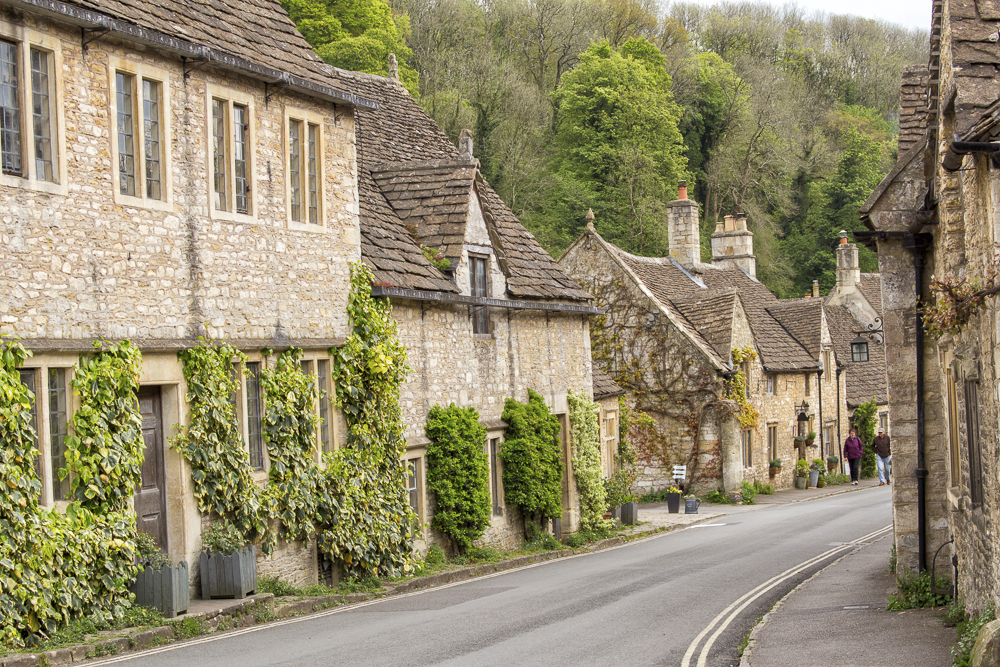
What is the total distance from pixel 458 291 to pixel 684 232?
2685 centimetres

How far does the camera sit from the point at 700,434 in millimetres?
34844

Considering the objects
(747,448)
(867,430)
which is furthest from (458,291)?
(867,430)

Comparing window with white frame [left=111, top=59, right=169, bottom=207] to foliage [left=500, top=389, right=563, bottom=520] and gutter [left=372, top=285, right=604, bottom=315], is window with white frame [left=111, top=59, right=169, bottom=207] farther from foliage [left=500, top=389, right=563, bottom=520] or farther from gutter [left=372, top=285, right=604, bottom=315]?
foliage [left=500, top=389, right=563, bottom=520]

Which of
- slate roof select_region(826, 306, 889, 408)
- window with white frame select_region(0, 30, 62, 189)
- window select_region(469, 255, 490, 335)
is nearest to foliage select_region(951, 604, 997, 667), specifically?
window with white frame select_region(0, 30, 62, 189)

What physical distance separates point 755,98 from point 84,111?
2315 inches

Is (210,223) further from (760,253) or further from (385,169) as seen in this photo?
(760,253)

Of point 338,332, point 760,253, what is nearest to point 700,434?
point 338,332

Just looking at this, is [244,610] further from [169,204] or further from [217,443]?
[169,204]

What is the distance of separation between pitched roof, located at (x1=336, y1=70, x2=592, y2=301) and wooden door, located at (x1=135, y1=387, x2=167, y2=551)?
5.27 metres

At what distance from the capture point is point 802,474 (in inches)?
1593

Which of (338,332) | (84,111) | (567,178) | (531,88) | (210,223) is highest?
(531,88)

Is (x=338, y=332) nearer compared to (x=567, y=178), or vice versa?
(x=338, y=332)

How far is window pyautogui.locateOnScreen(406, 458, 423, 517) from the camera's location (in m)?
18.7

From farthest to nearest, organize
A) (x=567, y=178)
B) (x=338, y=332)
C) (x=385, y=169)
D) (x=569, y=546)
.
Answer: (x=567, y=178)
(x=569, y=546)
(x=385, y=169)
(x=338, y=332)
